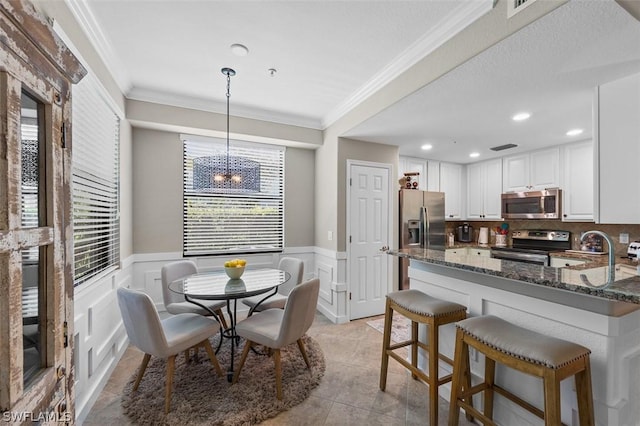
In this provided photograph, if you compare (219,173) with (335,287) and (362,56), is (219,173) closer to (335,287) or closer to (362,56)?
(362,56)

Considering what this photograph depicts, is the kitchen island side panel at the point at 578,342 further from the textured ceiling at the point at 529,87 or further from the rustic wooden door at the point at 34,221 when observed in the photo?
the rustic wooden door at the point at 34,221

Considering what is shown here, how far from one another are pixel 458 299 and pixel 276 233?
253 cm

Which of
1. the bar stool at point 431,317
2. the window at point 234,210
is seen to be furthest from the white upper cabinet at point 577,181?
the window at point 234,210

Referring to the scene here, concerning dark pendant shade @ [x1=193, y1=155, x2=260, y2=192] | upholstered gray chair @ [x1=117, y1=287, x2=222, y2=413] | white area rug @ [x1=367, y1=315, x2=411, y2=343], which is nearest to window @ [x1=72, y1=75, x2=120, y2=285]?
upholstered gray chair @ [x1=117, y1=287, x2=222, y2=413]

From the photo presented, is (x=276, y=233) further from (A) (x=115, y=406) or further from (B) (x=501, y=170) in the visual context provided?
(B) (x=501, y=170)

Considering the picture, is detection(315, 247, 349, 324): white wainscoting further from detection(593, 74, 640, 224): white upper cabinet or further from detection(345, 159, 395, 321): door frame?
detection(593, 74, 640, 224): white upper cabinet

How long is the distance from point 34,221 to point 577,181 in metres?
5.13

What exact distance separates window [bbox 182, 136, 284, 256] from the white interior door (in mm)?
1050

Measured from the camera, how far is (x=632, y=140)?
184 centimetres

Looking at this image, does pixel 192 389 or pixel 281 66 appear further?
pixel 281 66

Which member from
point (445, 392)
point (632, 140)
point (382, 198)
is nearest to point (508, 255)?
point (382, 198)

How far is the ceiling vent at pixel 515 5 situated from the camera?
4.61 feet

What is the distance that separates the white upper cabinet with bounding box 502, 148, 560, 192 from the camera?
3.83 metres

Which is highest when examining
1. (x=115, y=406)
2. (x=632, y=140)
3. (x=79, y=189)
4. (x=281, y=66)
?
(x=281, y=66)
